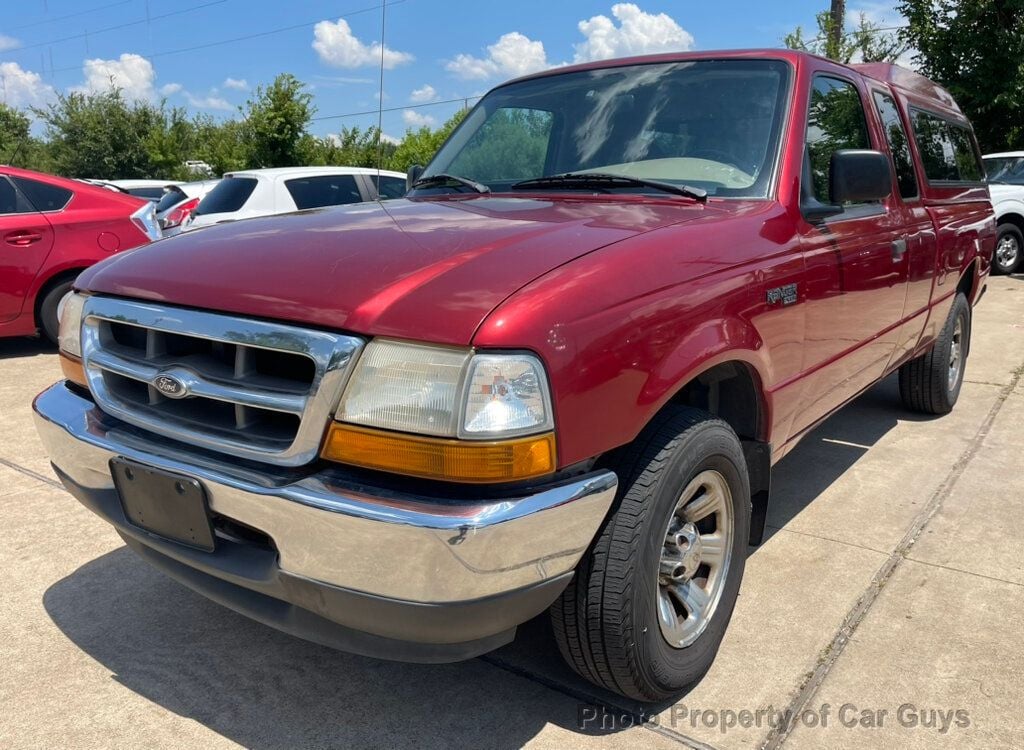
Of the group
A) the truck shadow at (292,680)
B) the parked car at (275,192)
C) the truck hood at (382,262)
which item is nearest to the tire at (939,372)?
the truck hood at (382,262)

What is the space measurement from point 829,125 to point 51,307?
20.3 feet

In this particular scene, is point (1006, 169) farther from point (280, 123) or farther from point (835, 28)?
point (280, 123)

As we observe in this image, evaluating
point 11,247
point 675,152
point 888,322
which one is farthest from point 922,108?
point 11,247

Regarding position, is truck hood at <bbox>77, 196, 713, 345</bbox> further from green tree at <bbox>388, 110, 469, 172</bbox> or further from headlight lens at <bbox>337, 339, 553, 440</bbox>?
green tree at <bbox>388, 110, 469, 172</bbox>

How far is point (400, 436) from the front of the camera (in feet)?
6.02

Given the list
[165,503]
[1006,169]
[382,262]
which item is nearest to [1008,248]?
[1006,169]

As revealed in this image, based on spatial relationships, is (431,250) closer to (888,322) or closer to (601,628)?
(601,628)

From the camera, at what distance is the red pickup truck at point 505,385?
183 centimetres

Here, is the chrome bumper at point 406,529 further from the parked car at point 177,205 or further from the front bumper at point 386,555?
the parked car at point 177,205

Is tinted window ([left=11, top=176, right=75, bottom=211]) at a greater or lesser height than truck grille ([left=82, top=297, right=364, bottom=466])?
greater

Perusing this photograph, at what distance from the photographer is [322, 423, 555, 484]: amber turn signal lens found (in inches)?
71.1

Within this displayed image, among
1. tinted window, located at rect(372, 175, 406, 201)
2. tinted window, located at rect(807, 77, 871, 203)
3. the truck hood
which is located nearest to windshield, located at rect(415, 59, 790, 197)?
tinted window, located at rect(807, 77, 871, 203)

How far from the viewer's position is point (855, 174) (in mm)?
2906

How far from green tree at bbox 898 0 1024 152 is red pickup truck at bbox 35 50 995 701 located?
1546 cm
